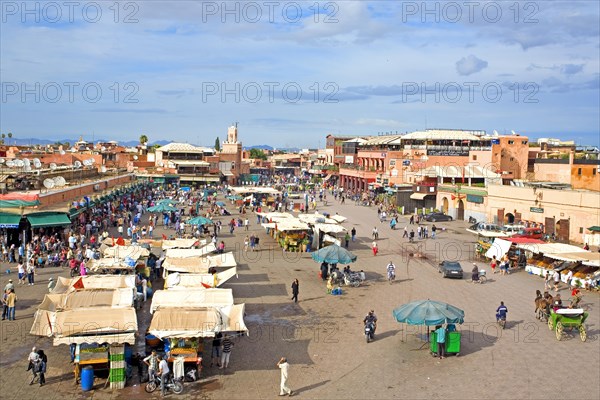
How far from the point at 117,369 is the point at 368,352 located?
6609mm

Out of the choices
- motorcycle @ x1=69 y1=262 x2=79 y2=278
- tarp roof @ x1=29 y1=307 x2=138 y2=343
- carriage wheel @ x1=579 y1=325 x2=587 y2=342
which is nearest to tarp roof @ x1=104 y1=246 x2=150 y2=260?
motorcycle @ x1=69 y1=262 x2=79 y2=278

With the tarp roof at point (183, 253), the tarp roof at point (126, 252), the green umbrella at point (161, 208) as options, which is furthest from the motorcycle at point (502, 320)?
the green umbrella at point (161, 208)

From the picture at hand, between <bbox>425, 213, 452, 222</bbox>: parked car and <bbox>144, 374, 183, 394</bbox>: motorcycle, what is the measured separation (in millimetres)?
37974

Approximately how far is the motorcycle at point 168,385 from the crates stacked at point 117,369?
588mm

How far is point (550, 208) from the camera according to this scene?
1566 inches

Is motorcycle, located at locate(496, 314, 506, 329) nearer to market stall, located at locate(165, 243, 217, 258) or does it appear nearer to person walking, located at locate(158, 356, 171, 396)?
person walking, located at locate(158, 356, 171, 396)

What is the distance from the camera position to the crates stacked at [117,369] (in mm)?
13586

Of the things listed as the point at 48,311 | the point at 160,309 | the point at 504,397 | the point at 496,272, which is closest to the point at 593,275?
the point at 496,272

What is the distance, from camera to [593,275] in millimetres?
25078

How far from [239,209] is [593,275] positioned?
3480 centimetres

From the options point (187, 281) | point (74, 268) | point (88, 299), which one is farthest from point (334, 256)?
point (88, 299)

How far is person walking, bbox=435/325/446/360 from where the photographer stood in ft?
52.3

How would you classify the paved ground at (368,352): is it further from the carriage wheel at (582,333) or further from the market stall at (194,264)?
the market stall at (194,264)

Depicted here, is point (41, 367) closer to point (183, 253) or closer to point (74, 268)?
point (183, 253)
